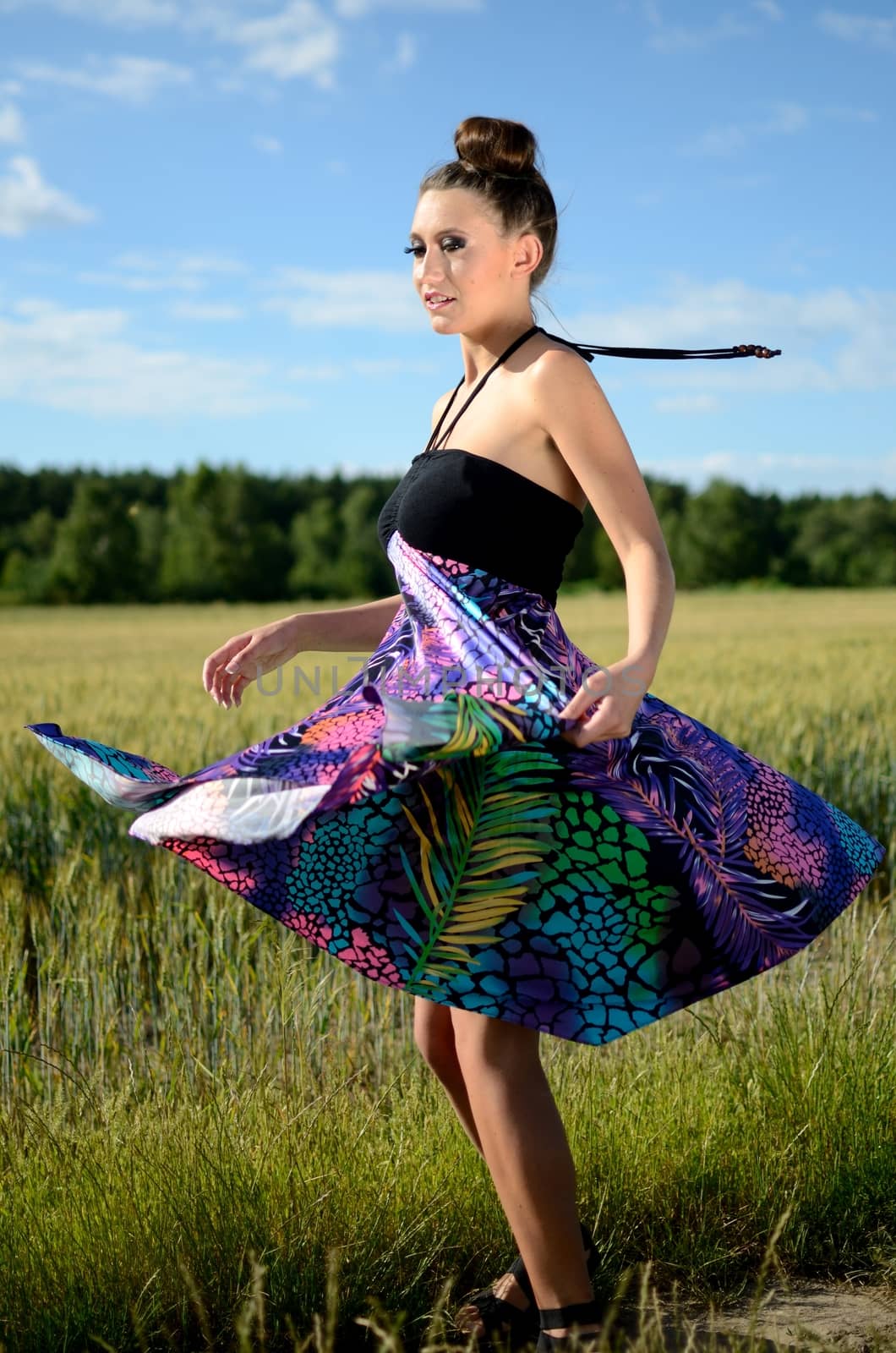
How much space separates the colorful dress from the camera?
1431 mm

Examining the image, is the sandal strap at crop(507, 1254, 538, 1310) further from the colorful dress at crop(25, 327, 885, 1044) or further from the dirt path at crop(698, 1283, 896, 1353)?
the colorful dress at crop(25, 327, 885, 1044)

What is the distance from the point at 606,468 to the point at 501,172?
→ 0.49 m

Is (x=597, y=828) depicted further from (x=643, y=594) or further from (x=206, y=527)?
(x=206, y=527)

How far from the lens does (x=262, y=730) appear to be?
20.5 feet

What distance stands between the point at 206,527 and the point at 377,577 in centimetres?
861

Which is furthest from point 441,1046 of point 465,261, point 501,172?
point 501,172

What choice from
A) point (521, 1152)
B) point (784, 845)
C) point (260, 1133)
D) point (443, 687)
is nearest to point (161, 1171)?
point (260, 1133)

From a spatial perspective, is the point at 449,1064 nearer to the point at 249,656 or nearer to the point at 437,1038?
the point at 437,1038

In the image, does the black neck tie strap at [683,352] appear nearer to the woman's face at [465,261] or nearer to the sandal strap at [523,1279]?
the woman's face at [465,261]

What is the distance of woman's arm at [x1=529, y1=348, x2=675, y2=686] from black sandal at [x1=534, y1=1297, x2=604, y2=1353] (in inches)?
33.6

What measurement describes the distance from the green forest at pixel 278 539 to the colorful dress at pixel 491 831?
47603 millimetres

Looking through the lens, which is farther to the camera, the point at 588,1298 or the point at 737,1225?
the point at 737,1225

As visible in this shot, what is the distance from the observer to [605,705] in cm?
144

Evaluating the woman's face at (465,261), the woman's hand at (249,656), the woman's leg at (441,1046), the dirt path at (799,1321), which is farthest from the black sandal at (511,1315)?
the woman's face at (465,261)
